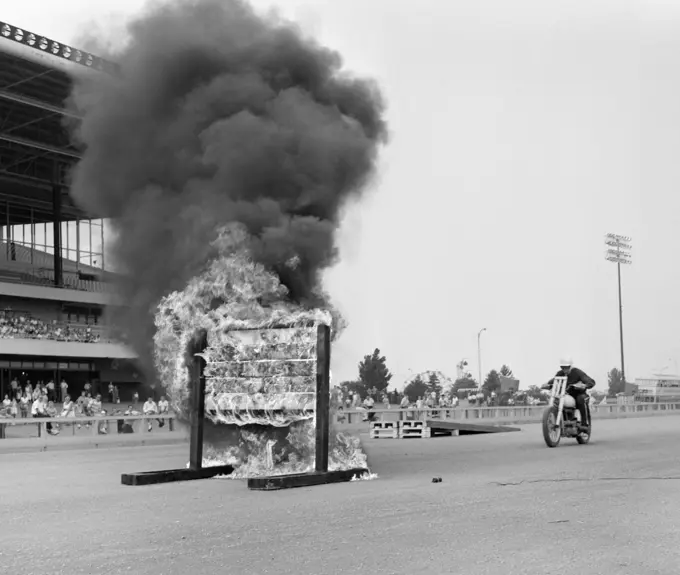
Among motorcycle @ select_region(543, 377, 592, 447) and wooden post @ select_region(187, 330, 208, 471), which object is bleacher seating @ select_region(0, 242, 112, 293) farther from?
wooden post @ select_region(187, 330, 208, 471)

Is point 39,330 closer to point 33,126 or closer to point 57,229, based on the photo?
point 57,229

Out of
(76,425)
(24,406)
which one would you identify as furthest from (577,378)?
(24,406)

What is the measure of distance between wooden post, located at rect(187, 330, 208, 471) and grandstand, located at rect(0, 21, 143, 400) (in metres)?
32.7

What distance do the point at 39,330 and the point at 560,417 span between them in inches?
1770

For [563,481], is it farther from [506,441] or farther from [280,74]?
[506,441]

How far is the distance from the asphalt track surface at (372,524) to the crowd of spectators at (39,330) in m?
43.3

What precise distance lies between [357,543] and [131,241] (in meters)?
8.66

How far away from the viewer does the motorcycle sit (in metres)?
19.5

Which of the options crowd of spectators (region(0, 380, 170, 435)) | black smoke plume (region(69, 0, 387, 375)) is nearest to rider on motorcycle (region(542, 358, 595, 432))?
black smoke plume (region(69, 0, 387, 375))

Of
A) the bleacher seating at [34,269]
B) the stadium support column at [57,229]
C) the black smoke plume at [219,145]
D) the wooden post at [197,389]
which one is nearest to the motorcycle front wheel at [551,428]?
the black smoke plume at [219,145]

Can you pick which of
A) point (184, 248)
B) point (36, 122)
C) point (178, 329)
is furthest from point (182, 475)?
point (36, 122)

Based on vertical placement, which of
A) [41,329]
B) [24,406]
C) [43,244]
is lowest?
[24,406]

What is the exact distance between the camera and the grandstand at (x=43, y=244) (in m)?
46.8

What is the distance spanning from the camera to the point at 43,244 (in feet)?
235
